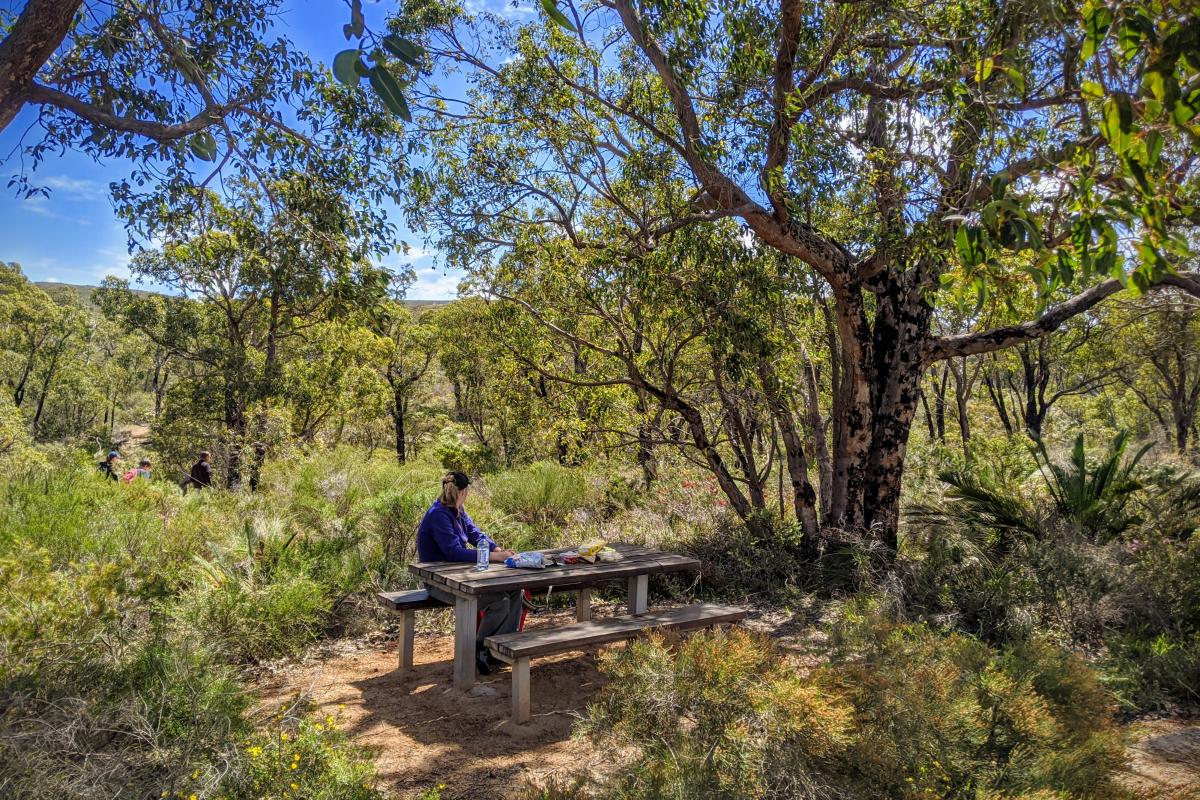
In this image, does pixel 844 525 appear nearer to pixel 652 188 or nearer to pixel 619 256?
pixel 619 256

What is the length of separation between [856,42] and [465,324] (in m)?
18.1

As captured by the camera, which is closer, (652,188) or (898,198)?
(898,198)

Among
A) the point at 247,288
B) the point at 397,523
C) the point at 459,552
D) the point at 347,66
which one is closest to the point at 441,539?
the point at 459,552

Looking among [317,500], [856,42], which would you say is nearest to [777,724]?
[856,42]

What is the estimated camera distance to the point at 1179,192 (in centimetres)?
366

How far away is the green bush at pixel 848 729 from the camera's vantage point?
7.87 ft

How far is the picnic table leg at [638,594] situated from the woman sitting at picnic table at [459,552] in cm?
89

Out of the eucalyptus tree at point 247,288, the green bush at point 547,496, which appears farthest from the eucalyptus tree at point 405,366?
the green bush at point 547,496

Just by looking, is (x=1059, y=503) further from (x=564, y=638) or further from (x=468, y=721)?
(x=468, y=721)

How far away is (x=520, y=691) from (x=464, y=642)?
29.4 inches

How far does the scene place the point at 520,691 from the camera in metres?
4.33

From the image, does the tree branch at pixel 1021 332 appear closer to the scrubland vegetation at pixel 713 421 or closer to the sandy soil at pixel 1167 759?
the scrubland vegetation at pixel 713 421

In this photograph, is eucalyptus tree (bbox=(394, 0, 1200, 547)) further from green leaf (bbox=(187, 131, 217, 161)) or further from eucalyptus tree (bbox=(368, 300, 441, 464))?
eucalyptus tree (bbox=(368, 300, 441, 464))

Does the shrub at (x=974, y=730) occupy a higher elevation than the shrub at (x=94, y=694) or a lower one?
higher
